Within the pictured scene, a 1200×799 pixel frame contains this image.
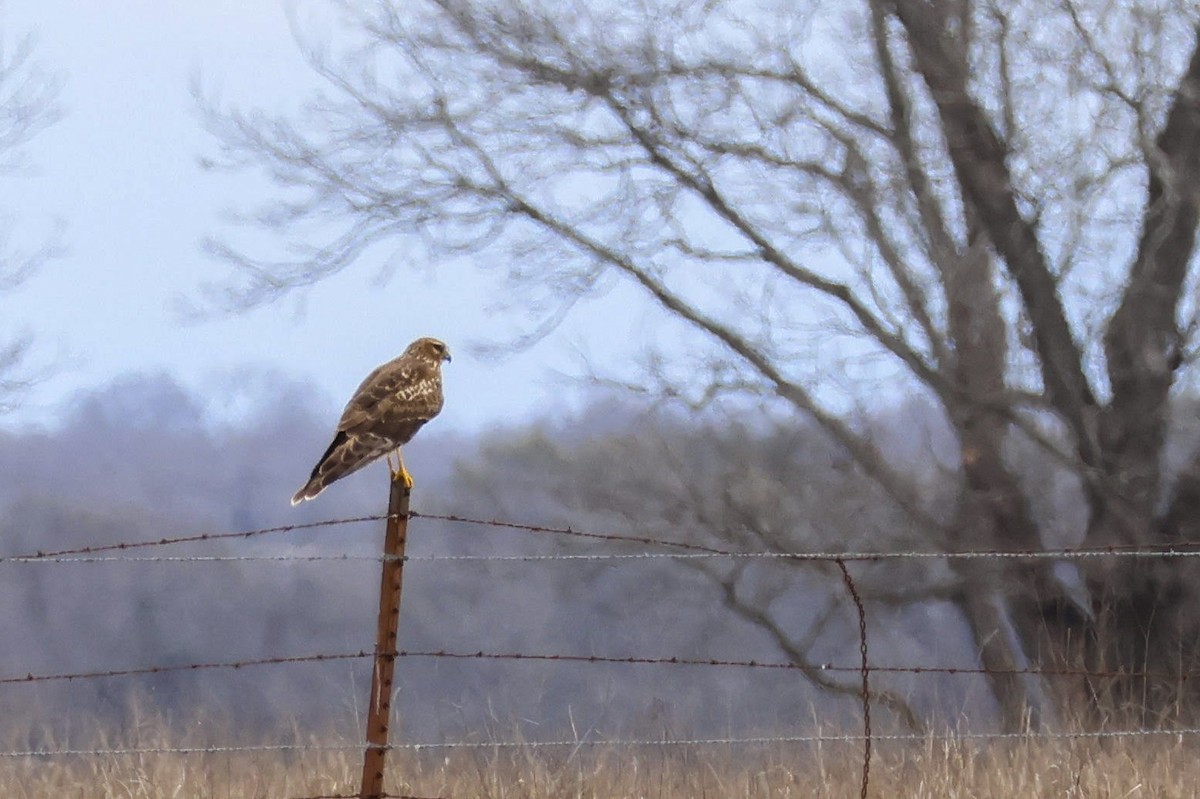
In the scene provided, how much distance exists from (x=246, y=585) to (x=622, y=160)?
5.10 meters

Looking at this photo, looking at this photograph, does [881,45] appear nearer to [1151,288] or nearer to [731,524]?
[1151,288]

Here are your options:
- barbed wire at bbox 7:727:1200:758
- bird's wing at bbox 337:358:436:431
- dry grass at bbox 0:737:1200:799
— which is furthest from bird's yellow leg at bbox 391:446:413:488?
dry grass at bbox 0:737:1200:799

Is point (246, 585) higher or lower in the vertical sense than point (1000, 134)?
lower

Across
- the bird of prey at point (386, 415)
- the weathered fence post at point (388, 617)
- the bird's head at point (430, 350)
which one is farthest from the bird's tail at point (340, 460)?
the bird's head at point (430, 350)

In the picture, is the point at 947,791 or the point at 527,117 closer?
the point at 947,791

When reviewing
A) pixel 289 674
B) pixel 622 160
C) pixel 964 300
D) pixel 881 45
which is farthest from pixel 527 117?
pixel 289 674

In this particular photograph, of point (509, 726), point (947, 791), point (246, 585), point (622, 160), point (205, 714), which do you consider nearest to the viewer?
point (947, 791)

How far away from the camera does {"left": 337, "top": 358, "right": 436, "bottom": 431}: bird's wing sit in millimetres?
6668

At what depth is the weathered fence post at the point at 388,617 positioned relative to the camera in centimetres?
570

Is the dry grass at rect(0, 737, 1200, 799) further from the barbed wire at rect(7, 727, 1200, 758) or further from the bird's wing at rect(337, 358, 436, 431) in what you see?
the bird's wing at rect(337, 358, 436, 431)

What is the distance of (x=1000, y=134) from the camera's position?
1216 centimetres

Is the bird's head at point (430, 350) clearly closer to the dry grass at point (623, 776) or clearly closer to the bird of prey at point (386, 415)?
the bird of prey at point (386, 415)

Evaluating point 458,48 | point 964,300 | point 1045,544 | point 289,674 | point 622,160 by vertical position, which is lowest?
point 289,674

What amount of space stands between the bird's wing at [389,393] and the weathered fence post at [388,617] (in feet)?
2.95
